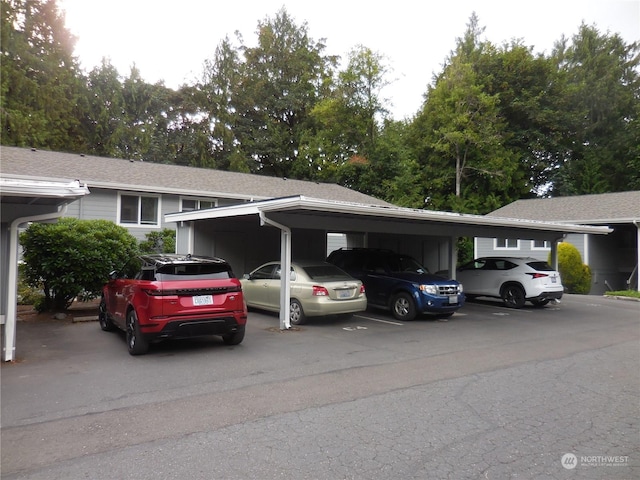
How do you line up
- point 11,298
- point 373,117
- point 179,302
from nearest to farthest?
point 11,298 < point 179,302 < point 373,117

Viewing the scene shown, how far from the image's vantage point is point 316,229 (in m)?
12.3

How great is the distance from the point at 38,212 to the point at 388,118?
30251mm

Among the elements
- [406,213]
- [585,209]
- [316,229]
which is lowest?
[316,229]

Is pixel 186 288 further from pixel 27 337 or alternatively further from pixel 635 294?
pixel 635 294

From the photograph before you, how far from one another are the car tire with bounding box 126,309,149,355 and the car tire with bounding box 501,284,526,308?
11.2m

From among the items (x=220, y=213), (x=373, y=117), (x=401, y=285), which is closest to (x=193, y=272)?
(x=220, y=213)

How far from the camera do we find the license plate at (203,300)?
24.0 ft

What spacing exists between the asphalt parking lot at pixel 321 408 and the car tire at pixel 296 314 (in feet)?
4.14

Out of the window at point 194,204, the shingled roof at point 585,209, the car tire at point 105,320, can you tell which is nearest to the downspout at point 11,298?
the car tire at point 105,320

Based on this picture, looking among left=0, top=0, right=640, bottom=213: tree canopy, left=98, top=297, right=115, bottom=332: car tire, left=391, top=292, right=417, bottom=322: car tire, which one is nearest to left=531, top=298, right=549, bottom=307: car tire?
left=391, top=292, right=417, bottom=322: car tire

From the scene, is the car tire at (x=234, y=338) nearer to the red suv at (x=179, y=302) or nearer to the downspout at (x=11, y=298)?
the red suv at (x=179, y=302)

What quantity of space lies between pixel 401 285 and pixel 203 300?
5.86 m

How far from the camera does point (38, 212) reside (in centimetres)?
723

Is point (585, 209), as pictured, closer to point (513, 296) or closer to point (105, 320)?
point (513, 296)
